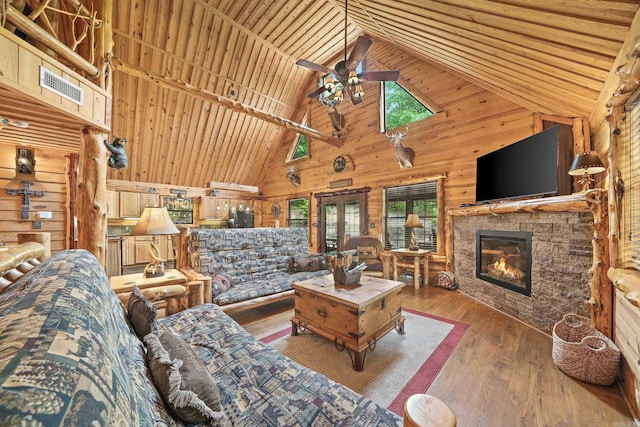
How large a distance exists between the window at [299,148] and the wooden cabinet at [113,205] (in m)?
4.75

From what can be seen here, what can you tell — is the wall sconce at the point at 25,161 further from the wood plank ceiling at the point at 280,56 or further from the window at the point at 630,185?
the window at the point at 630,185

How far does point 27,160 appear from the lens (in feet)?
14.1

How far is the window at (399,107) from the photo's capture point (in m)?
5.23

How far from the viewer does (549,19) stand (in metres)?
1.74

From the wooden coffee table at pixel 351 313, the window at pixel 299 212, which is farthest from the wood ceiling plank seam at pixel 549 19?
the window at pixel 299 212

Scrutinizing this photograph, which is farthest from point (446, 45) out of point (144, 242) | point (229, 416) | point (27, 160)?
A: point (144, 242)

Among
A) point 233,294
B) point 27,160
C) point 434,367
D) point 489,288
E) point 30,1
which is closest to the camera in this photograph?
point 434,367

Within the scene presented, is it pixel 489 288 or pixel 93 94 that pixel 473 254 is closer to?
pixel 489 288

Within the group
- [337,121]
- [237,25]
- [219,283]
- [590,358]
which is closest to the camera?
[590,358]

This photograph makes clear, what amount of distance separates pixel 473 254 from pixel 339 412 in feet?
12.1

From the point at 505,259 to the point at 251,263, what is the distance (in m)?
3.55

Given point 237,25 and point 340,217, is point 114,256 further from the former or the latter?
point 237,25

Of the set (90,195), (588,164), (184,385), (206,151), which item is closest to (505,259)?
(588,164)

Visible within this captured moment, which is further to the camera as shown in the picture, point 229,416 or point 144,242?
point 144,242
